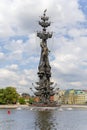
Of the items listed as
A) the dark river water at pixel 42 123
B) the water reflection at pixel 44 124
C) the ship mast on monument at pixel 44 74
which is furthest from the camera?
the ship mast on monument at pixel 44 74

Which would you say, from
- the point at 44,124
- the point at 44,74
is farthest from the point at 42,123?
the point at 44,74

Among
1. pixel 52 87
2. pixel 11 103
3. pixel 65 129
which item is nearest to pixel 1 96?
pixel 11 103

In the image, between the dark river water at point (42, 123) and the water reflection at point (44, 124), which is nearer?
the water reflection at point (44, 124)

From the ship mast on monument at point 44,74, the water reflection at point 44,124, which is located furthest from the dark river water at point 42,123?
the ship mast on monument at point 44,74

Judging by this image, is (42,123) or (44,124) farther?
(42,123)

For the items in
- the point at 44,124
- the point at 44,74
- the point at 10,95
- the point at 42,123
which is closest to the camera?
the point at 44,124

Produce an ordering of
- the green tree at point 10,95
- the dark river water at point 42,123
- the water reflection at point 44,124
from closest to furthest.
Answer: the water reflection at point 44,124
the dark river water at point 42,123
the green tree at point 10,95

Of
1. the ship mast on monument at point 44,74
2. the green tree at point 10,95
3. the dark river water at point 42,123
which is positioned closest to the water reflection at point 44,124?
the dark river water at point 42,123

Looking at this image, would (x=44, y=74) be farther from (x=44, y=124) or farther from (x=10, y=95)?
(x=44, y=124)

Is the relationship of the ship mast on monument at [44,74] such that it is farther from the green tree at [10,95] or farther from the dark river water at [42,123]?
the green tree at [10,95]

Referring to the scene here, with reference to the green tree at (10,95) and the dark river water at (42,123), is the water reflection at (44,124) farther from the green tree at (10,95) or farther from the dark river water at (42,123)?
the green tree at (10,95)

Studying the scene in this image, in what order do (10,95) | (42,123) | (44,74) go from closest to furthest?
(42,123)
(44,74)
(10,95)

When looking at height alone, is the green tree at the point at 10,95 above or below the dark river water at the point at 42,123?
above

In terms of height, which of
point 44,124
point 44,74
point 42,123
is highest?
point 44,74
